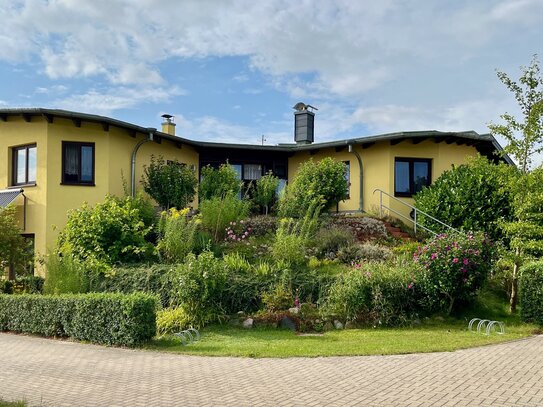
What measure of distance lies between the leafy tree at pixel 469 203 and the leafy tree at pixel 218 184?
7.08 m

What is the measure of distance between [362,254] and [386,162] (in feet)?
22.9

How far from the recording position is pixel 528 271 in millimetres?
12516


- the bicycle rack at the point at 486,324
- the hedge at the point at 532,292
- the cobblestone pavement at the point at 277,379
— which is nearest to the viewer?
the cobblestone pavement at the point at 277,379

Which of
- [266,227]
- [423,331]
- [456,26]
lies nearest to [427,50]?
[456,26]

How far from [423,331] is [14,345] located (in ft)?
29.6

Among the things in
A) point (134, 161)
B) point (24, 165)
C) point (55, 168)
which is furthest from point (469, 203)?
point (24, 165)

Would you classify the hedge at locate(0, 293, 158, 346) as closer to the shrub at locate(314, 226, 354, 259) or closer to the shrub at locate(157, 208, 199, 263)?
the shrub at locate(157, 208, 199, 263)

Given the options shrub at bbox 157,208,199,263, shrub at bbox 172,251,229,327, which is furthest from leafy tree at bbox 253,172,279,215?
shrub at bbox 172,251,229,327

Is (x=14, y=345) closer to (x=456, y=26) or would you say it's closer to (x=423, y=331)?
(x=423, y=331)

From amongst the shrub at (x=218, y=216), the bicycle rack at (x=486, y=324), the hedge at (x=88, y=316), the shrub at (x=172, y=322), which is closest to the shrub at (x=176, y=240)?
the shrub at (x=218, y=216)

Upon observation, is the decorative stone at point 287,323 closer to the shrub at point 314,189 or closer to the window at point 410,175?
the shrub at point 314,189

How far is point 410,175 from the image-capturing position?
72.2ft

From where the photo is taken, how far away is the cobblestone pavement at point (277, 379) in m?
6.89

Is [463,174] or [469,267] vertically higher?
[463,174]
